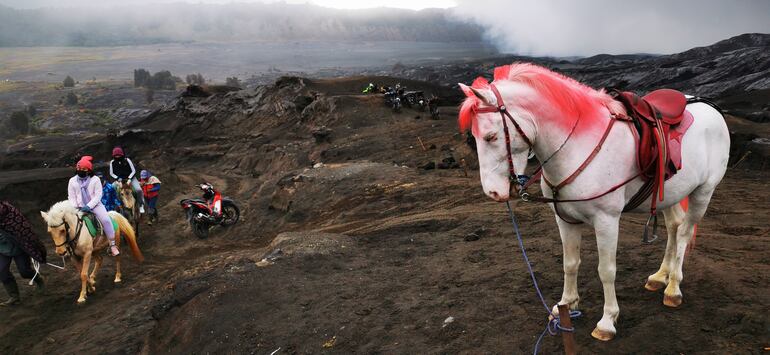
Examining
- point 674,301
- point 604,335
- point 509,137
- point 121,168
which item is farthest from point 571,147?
point 121,168

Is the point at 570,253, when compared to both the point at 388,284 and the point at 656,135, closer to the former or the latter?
the point at 656,135

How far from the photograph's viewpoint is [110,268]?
35.4 ft

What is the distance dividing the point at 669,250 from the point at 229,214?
41.4 feet

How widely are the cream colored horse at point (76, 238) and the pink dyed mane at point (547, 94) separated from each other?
7.66 metres

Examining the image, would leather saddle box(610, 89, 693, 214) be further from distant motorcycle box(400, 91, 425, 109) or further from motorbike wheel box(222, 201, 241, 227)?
distant motorcycle box(400, 91, 425, 109)

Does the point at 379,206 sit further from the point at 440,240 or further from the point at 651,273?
the point at 651,273

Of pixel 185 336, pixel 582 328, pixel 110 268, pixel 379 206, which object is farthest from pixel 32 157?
pixel 582 328

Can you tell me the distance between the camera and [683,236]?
15.0 ft

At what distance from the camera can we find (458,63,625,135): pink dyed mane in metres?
3.47

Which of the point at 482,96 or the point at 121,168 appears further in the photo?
the point at 121,168

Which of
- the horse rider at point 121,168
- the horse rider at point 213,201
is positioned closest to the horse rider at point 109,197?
the horse rider at point 121,168

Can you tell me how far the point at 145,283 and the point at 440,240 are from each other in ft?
20.1

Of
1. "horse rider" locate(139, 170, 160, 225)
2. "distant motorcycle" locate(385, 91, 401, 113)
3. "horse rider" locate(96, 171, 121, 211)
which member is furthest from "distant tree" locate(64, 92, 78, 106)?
"horse rider" locate(96, 171, 121, 211)

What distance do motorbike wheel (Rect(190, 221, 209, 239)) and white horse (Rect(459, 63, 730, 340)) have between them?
11.9 metres
